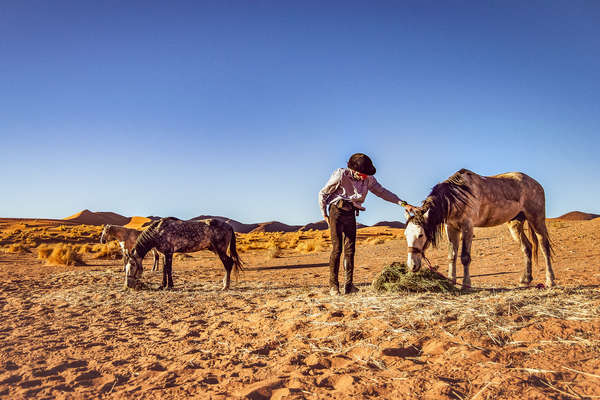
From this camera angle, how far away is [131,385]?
321 cm

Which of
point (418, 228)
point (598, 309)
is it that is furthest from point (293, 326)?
point (598, 309)

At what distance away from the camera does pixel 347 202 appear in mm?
6191

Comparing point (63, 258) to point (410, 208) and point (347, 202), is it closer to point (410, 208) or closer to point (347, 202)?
point (347, 202)

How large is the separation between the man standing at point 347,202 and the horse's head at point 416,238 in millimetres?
222

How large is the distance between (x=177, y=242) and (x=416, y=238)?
219 inches

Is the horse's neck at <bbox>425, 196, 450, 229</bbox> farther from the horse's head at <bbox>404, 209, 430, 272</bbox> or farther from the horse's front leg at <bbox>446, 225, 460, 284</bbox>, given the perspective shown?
the horse's front leg at <bbox>446, 225, 460, 284</bbox>

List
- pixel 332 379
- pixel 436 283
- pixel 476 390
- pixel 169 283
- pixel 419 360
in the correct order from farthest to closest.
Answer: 1. pixel 169 283
2. pixel 436 283
3. pixel 419 360
4. pixel 332 379
5. pixel 476 390

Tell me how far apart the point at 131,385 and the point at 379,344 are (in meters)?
2.26

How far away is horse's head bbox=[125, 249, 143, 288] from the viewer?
828 cm

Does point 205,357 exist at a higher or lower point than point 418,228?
lower

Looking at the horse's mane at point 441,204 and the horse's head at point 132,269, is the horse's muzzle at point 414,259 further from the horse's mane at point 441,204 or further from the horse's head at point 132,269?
the horse's head at point 132,269

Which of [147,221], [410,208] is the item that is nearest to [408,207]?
[410,208]

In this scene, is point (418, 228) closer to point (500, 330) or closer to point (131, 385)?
point (500, 330)

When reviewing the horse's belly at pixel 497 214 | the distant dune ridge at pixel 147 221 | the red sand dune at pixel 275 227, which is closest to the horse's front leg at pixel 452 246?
the horse's belly at pixel 497 214
